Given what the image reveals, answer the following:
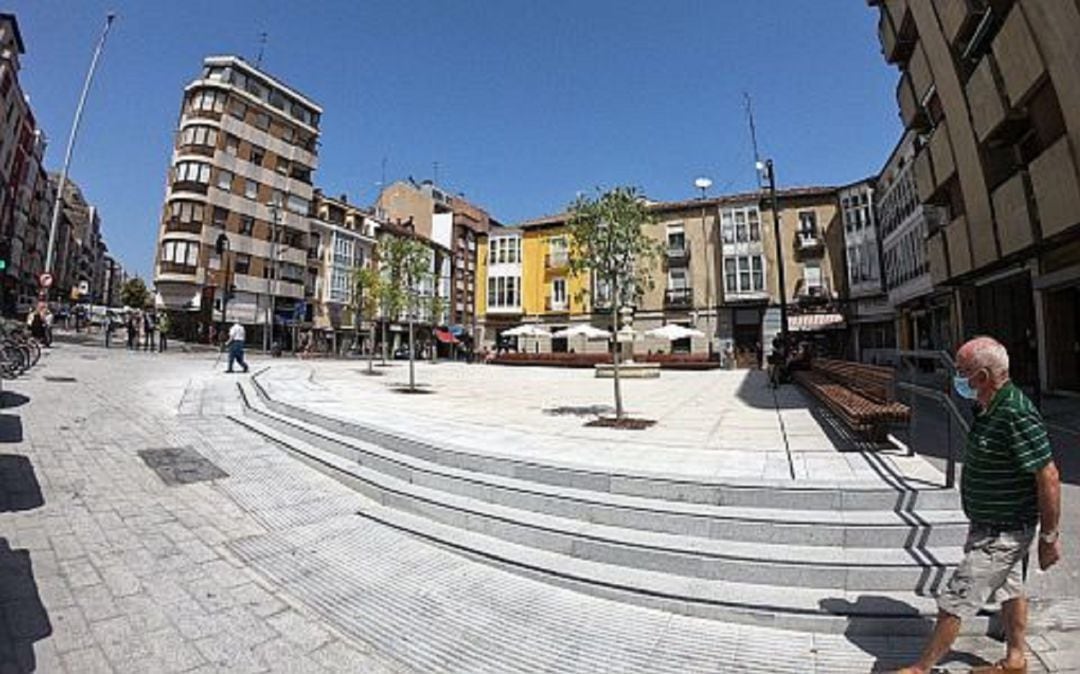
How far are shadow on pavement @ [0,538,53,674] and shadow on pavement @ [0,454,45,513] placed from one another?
3.65 ft

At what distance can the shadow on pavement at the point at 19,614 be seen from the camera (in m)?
2.94

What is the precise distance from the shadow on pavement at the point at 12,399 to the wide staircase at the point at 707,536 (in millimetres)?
7370

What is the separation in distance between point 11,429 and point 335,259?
149 feet

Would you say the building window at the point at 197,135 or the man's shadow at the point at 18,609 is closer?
the man's shadow at the point at 18,609

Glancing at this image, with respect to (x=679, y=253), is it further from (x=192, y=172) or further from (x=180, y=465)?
(x=192, y=172)

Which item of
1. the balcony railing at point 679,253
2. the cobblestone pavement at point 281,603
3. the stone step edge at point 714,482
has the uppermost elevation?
the balcony railing at point 679,253

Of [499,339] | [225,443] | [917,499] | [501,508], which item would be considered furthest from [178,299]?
[917,499]

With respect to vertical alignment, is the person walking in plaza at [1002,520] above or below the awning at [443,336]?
below

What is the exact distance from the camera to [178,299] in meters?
39.7

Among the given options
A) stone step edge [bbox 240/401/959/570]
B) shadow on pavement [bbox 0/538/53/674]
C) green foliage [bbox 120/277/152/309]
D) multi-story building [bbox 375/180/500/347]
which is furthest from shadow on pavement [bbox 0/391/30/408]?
green foliage [bbox 120/277/152/309]

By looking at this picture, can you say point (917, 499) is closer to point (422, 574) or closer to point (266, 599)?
point (422, 574)

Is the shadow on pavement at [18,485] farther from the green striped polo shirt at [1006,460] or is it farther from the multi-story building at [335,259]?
the multi-story building at [335,259]

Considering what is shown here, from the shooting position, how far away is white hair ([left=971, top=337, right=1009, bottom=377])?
2.81 metres

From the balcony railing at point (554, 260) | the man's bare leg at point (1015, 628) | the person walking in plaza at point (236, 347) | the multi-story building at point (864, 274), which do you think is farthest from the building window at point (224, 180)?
the man's bare leg at point (1015, 628)
